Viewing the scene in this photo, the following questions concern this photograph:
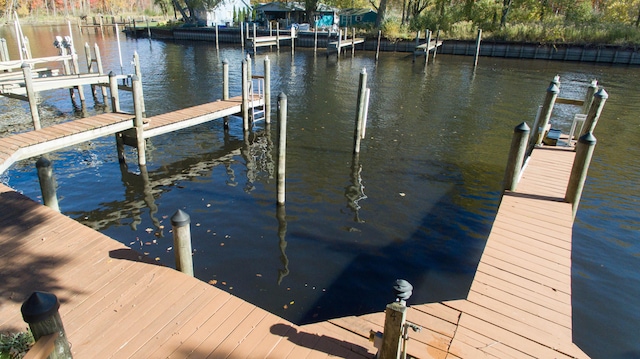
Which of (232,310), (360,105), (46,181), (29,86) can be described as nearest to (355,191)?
(360,105)

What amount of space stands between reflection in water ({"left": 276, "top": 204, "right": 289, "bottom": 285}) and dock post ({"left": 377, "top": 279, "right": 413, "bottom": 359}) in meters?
4.26

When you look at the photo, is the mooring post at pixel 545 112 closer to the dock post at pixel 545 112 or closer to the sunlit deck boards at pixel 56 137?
the dock post at pixel 545 112

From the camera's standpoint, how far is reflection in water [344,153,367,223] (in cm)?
1111

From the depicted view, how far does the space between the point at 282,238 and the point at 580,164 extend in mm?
6412

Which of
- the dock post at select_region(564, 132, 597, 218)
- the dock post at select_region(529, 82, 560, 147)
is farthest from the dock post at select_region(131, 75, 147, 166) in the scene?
the dock post at select_region(529, 82, 560, 147)

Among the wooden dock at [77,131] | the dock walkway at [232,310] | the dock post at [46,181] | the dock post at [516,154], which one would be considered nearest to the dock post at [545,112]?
the dock post at [516,154]

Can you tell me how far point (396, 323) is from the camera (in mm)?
4055

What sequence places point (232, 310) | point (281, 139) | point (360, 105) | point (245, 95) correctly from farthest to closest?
point (245, 95)
point (360, 105)
point (281, 139)
point (232, 310)

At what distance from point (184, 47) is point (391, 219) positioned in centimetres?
4820

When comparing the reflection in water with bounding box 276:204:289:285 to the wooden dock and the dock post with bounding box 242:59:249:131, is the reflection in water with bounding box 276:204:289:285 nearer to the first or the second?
the wooden dock

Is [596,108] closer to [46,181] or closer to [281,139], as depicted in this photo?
[281,139]

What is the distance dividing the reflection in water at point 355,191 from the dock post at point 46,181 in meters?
6.80

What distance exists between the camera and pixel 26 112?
65.7ft

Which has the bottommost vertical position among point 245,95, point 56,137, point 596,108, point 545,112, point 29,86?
point 56,137
